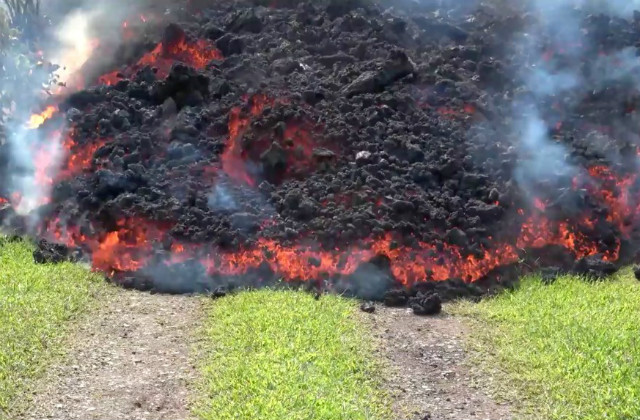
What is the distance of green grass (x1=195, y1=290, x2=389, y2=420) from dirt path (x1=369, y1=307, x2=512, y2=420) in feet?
0.72

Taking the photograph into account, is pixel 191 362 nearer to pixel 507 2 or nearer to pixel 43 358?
pixel 43 358

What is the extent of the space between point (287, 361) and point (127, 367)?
5.02 ft

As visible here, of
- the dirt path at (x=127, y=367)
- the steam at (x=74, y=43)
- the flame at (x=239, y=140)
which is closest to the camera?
the dirt path at (x=127, y=367)

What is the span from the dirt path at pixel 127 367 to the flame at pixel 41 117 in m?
4.82

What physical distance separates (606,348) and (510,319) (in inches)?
49.1

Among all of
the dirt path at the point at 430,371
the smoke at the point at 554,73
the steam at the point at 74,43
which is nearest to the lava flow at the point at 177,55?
the steam at the point at 74,43

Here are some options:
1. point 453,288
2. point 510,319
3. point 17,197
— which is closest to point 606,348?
point 510,319

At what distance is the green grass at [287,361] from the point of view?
24.8ft

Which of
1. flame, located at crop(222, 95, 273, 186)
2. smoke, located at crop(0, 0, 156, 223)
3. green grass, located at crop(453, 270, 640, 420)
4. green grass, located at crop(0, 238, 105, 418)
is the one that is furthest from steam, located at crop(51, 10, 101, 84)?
green grass, located at crop(453, 270, 640, 420)

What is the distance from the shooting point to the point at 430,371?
27.6 feet

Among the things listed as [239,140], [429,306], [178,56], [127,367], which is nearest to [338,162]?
[239,140]

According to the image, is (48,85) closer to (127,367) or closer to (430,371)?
(127,367)

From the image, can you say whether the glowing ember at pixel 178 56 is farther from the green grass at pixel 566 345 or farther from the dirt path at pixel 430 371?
the green grass at pixel 566 345

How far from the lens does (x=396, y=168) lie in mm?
11672
